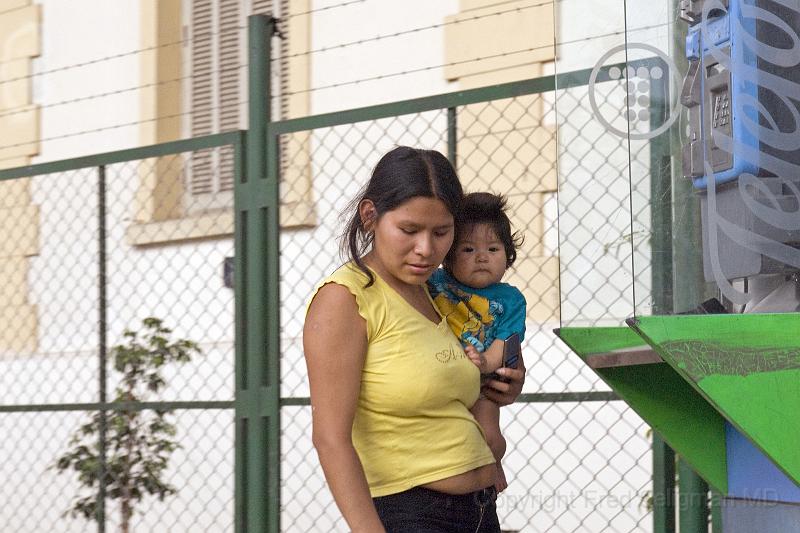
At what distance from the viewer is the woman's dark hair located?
237cm

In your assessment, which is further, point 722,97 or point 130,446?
point 130,446

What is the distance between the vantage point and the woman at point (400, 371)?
89.1 inches

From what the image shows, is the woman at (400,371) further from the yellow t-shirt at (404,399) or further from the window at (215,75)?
the window at (215,75)

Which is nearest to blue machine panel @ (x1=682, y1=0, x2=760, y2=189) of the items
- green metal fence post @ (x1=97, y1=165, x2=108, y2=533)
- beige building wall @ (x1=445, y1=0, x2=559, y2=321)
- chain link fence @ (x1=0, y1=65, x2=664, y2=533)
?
chain link fence @ (x1=0, y1=65, x2=664, y2=533)

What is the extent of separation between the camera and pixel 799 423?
233cm

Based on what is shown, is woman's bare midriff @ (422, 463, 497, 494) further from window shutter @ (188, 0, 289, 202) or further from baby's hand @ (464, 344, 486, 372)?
window shutter @ (188, 0, 289, 202)

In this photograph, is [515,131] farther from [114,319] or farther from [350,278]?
[350,278]

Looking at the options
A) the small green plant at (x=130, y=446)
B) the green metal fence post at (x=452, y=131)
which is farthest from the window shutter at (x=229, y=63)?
the green metal fence post at (x=452, y=131)

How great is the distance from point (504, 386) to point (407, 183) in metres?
0.50

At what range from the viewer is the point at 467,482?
7.85 ft

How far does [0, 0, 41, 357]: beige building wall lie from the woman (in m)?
5.57

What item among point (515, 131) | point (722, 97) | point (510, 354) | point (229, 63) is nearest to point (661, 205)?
point (722, 97)

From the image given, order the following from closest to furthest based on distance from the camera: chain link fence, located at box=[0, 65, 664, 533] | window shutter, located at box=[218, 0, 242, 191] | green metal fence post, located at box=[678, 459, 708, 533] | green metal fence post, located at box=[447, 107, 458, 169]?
chain link fence, located at box=[0, 65, 664, 533] < green metal fence post, located at box=[678, 459, 708, 533] < green metal fence post, located at box=[447, 107, 458, 169] < window shutter, located at box=[218, 0, 242, 191]

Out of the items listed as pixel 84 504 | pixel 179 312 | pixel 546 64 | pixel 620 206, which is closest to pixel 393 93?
pixel 546 64
